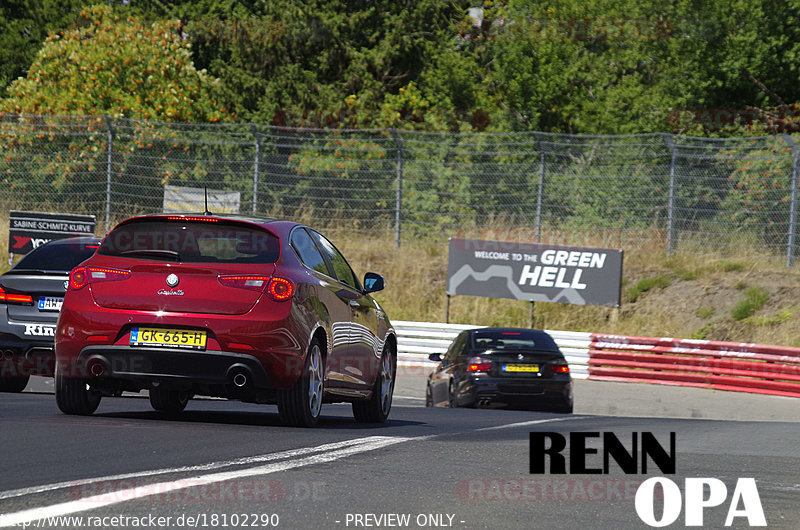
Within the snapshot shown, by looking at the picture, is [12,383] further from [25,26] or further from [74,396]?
[25,26]

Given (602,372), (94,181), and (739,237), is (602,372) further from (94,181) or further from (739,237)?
(94,181)

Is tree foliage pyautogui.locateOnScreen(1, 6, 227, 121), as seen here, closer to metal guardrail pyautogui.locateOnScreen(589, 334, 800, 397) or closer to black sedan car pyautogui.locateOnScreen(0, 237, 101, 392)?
metal guardrail pyautogui.locateOnScreen(589, 334, 800, 397)

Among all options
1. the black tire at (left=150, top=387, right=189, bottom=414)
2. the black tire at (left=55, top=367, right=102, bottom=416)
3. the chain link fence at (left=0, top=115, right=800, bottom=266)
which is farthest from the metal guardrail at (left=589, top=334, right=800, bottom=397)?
the black tire at (left=55, top=367, right=102, bottom=416)

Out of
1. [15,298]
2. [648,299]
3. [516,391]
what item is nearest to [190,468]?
[15,298]

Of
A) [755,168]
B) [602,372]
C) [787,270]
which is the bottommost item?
[602,372]

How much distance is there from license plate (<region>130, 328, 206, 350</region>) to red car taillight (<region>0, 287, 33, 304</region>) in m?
3.66

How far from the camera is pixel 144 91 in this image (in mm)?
36969

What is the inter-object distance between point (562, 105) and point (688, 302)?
14.0 metres

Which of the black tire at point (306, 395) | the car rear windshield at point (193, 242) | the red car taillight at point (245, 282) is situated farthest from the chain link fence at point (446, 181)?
the red car taillight at point (245, 282)

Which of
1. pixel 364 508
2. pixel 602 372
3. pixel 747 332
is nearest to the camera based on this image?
pixel 364 508

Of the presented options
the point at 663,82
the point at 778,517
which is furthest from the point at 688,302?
the point at 778,517

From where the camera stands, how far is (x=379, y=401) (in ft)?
36.0

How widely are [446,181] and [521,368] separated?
11658 mm

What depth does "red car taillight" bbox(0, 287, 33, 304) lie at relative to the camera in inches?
469
